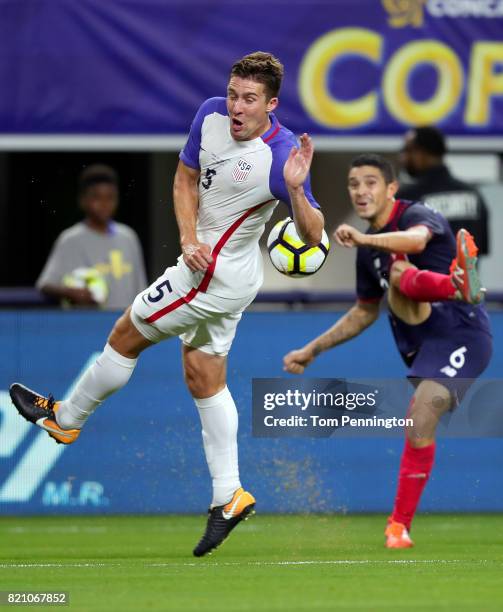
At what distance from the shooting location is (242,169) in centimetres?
825

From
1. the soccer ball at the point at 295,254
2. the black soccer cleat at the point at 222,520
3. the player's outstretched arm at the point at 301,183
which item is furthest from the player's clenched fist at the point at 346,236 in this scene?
the black soccer cleat at the point at 222,520

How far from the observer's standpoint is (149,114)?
41.3 ft

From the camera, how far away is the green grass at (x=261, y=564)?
672 centimetres

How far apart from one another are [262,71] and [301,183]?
2.25 ft

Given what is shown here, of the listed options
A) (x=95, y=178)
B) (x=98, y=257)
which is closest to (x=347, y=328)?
(x=98, y=257)

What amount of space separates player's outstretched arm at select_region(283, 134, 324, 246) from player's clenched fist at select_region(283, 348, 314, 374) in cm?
172

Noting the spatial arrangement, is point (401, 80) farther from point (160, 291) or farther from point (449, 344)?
point (160, 291)

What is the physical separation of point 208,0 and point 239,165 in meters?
4.65

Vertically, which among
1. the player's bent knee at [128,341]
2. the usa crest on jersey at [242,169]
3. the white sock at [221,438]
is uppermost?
the usa crest on jersey at [242,169]

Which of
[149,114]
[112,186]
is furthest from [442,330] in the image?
[149,114]

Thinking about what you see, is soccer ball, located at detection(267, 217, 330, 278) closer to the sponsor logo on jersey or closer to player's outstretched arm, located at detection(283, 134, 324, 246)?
player's outstretched arm, located at detection(283, 134, 324, 246)

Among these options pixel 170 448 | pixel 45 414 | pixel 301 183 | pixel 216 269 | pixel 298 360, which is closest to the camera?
pixel 301 183

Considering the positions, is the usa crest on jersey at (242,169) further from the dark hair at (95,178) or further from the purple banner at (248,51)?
the purple banner at (248,51)

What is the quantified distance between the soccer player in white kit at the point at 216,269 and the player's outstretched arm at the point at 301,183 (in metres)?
0.01
